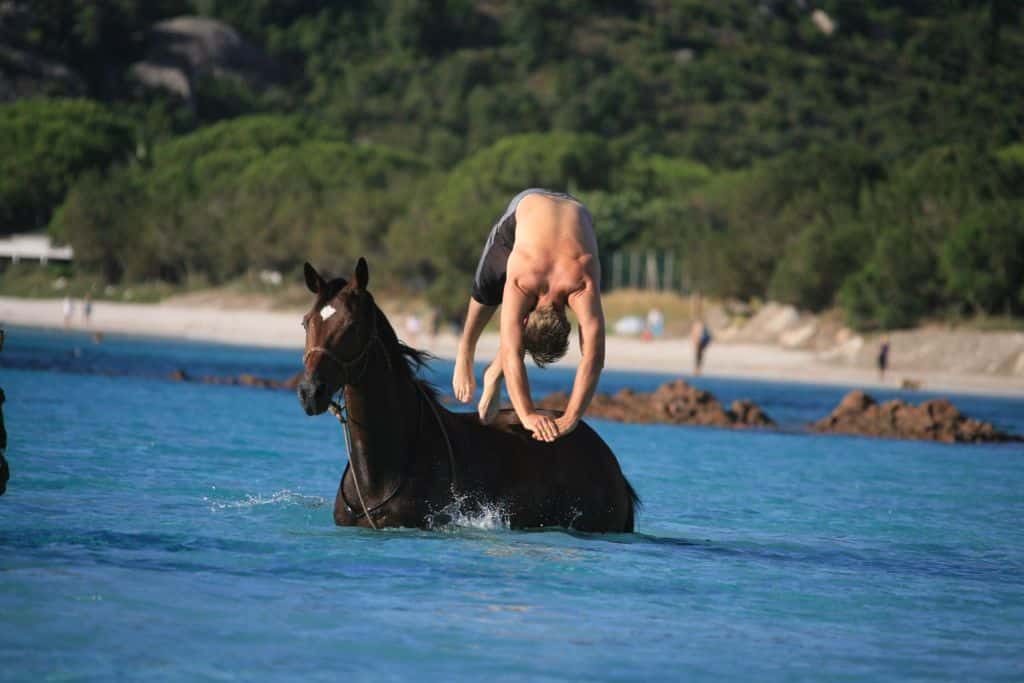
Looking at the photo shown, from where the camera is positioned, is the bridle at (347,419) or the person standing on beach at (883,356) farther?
the person standing on beach at (883,356)

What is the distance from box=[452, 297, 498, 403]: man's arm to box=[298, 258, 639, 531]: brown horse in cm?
48

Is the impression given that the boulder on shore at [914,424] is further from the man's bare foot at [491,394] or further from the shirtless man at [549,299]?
the shirtless man at [549,299]

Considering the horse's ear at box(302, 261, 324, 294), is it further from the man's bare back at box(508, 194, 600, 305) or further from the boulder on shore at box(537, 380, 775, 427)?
the boulder on shore at box(537, 380, 775, 427)

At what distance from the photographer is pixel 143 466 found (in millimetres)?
17484

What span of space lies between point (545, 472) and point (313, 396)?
276cm

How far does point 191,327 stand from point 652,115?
99.9m

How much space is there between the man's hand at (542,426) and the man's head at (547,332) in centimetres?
50

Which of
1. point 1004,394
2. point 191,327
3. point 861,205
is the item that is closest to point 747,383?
point 1004,394

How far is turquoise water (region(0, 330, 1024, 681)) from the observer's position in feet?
27.6

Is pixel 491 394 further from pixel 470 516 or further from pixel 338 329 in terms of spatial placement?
pixel 338 329

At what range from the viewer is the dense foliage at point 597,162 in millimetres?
74250

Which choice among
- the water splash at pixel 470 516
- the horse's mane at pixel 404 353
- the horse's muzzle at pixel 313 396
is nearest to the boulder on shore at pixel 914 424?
the water splash at pixel 470 516

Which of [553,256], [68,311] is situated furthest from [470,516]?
[68,311]

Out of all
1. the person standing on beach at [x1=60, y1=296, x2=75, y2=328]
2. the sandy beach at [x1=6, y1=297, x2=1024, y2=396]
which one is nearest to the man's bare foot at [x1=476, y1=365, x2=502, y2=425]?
the sandy beach at [x1=6, y1=297, x2=1024, y2=396]
